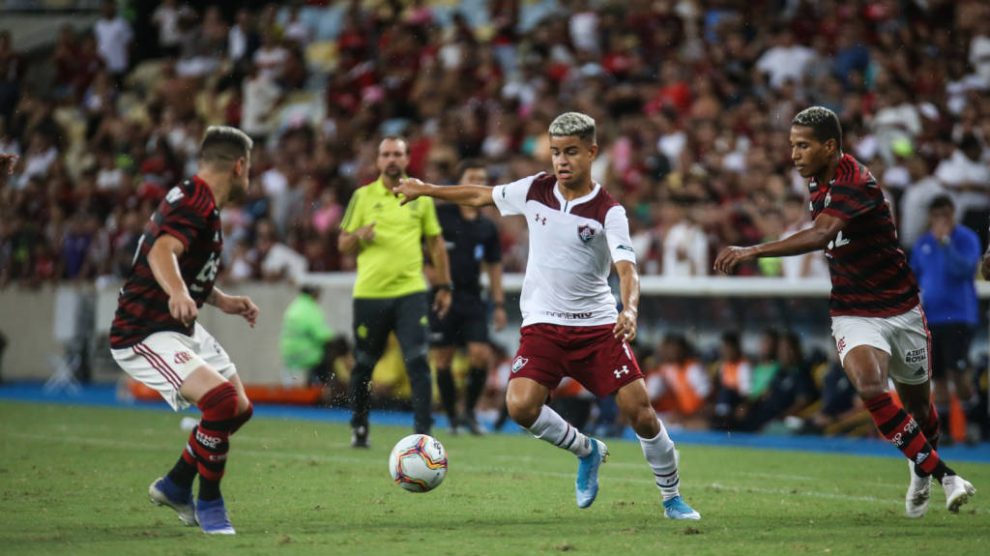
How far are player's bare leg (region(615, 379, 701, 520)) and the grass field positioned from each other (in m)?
0.16

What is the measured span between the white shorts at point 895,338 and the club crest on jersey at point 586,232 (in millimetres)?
1652

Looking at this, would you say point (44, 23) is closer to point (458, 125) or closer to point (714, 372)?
point (458, 125)

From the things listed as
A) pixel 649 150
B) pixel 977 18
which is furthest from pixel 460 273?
pixel 977 18

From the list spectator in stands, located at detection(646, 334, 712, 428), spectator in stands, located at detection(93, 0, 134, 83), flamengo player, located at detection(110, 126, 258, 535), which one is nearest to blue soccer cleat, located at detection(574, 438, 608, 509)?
flamengo player, located at detection(110, 126, 258, 535)

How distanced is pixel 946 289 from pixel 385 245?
5529mm

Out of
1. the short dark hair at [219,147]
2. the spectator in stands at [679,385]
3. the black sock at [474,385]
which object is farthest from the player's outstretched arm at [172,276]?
the spectator in stands at [679,385]

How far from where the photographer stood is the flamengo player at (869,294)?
841cm

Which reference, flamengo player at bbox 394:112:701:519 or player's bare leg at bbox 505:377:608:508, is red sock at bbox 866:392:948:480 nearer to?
flamengo player at bbox 394:112:701:519

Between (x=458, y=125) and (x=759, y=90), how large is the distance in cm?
492

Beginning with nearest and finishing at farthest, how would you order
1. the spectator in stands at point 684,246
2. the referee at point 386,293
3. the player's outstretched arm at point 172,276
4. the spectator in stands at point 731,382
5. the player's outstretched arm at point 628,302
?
the player's outstretched arm at point 172,276 → the player's outstretched arm at point 628,302 → the referee at point 386,293 → the spectator in stands at point 731,382 → the spectator in stands at point 684,246

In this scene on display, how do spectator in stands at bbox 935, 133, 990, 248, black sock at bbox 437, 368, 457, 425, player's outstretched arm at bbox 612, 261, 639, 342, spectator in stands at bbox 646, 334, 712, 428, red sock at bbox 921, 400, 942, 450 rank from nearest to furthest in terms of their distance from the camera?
1. player's outstretched arm at bbox 612, 261, 639, 342
2. red sock at bbox 921, 400, 942, 450
3. black sock at bbox 437, 368, 457, 425
4. spectator in stands at bbox 935, 133, 990, 248
5. spectator in stands at bbox 646, 334, 712, 428

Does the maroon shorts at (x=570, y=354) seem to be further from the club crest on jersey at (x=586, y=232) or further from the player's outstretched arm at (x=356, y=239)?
the player's outstretched arm at (x=356, y=239)

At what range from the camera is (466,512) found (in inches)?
341

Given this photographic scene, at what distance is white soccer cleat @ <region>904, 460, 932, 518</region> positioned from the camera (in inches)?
337
